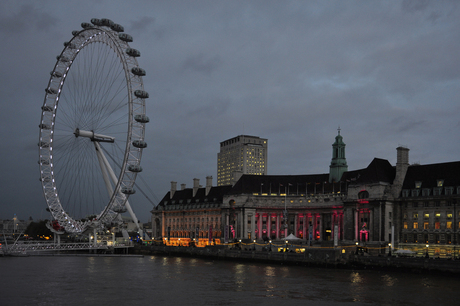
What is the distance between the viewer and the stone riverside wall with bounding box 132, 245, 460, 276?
71750mm

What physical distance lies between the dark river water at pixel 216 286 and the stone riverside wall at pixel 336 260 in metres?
1.70


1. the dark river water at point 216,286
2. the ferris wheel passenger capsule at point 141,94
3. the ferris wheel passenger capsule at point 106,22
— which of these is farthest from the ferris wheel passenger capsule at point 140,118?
the dark river water at point 216,286

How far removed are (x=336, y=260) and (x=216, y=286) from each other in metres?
29.6

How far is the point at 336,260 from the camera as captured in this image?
269 ft

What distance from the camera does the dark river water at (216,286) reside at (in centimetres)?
4894

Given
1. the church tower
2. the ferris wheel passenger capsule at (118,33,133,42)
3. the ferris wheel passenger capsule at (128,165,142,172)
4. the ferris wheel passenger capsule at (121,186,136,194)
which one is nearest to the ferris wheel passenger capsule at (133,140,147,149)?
the ferris wheel passenger capsule at (128,165,142,172)

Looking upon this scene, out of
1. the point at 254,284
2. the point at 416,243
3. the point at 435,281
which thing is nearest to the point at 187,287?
the point at 254,284

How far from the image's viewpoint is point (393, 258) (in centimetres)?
7731

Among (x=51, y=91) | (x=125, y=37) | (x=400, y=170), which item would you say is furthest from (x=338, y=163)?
(x=51, y=91)

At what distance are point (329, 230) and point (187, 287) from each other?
78.8m

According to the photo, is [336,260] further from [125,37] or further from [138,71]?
[125,37]

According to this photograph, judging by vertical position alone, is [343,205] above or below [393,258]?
above

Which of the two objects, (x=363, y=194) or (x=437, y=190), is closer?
(x=437, y=190)

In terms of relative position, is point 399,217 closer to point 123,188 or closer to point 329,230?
point 329,230
